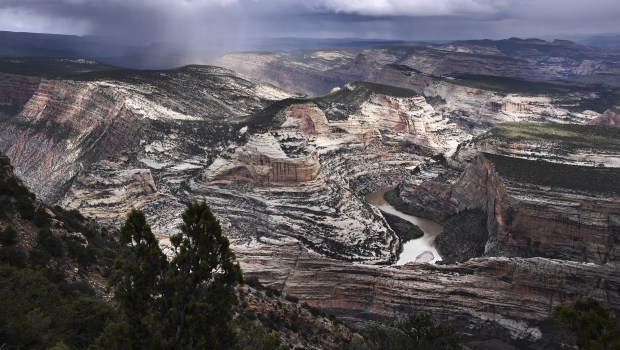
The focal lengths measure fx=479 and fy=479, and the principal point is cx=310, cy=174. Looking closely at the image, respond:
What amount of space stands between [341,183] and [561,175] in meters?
22.5

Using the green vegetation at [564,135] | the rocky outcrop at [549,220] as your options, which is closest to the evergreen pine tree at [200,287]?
the rocky outcrop at [549,220]

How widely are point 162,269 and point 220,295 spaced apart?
174 cm

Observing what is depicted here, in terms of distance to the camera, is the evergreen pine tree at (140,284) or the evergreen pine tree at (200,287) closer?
the evergreen pine tree at (140,284)

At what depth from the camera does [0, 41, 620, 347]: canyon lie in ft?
101

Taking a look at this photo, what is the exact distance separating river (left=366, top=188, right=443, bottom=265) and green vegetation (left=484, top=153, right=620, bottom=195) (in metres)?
9.10

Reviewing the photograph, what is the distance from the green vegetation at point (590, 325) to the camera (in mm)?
12398

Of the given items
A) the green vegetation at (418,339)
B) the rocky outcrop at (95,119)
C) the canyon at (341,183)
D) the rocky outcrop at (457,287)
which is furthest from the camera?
the rocky outcrop at (95,119)

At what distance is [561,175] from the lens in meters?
37.7

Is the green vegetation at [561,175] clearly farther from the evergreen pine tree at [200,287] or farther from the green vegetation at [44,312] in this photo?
the green vegetation at [44,312]

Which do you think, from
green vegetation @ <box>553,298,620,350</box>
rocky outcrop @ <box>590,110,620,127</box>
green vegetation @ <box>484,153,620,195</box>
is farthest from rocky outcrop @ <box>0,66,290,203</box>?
rocky outcrop @ <box>590,110,620,127</box>

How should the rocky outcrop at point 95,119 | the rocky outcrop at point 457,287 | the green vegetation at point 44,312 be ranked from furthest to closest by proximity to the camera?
the rocky outcrop at point 95,119, the rocky outcrop at point 457,287, the green vegetation at point 44,312

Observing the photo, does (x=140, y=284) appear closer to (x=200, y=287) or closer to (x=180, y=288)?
(x=180, y=288)

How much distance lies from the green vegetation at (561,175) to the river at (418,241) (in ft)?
29.8

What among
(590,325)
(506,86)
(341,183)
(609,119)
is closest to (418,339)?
(590,325)
